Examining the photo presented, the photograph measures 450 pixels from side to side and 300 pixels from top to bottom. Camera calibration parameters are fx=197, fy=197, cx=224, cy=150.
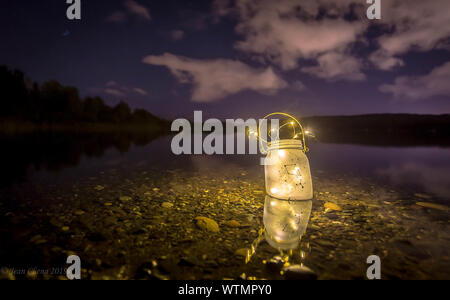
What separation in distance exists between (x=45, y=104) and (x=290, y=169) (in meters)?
63.1

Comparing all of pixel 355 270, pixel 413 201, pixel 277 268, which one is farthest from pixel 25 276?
pixel 413 201

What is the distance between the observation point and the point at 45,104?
47.3 meters

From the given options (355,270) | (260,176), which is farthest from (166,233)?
(260,176)

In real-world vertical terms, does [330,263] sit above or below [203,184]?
below

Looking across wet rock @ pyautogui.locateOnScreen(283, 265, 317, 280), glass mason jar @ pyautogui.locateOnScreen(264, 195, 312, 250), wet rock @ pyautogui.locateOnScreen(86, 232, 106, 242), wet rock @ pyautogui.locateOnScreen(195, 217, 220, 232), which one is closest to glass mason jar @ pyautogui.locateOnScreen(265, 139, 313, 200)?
glass mason jar @ pyautogui.locateOnScreen(264, 195, 312, 250)

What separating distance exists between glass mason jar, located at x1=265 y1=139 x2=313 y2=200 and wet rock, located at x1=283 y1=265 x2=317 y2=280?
2095 mm

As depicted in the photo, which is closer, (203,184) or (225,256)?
(225,256)

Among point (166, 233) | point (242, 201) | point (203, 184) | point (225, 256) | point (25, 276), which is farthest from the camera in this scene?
point (203, 184)

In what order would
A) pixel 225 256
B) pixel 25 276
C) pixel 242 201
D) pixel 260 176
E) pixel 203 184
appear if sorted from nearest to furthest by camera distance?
pixel 25 276, pixel 225 256, pixel 242 201, pixel 203 184, pixel 260 176

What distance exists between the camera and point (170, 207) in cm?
393

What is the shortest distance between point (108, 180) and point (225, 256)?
5.04 metres

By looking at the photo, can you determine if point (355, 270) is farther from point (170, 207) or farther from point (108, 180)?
point (108, 180)

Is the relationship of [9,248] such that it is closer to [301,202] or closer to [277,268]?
[277,268]

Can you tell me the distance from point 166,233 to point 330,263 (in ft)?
7.08
